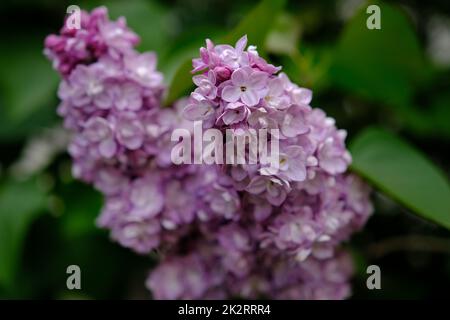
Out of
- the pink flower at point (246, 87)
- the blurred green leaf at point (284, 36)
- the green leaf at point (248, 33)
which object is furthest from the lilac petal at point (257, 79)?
the blurred green leaf at point (284, 36)

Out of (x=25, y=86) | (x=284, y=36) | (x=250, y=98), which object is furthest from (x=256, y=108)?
(x=25, y=86)

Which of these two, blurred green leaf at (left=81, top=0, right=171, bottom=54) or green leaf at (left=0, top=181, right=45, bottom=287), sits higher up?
blurred green leaf at (left=81, top=0, right=171, bottom=54)

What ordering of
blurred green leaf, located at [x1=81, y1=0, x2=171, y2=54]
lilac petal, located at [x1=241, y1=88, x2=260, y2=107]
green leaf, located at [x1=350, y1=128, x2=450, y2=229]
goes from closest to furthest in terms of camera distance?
1. lilac petal, located at [x1=241, y1=88, x2=260, y2=107]
2. green leaf, located at [x1=350, y1=128, x2=450, y2=229]
3. blurred green leaf, located at [x1=81, y1=0, x2=171, y2=54]

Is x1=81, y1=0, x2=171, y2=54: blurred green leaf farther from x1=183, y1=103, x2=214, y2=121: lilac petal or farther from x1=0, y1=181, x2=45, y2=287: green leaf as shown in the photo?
x1=183, y1=103, x2=214, y2=121: lilac petal

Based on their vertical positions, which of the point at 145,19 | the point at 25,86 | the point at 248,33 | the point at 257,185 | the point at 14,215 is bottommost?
the point at 257,185

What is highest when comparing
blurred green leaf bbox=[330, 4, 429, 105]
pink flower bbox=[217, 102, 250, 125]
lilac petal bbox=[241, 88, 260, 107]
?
blurred green leaf bbox=[330, 4, 429, 105]

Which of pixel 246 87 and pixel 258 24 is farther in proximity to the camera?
pixel 258 24

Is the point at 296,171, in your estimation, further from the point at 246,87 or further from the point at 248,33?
the point at 248,33

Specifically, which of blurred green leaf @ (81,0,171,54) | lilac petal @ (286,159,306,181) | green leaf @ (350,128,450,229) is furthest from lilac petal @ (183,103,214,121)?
blurred green leaf @ (81,0,171,54)
